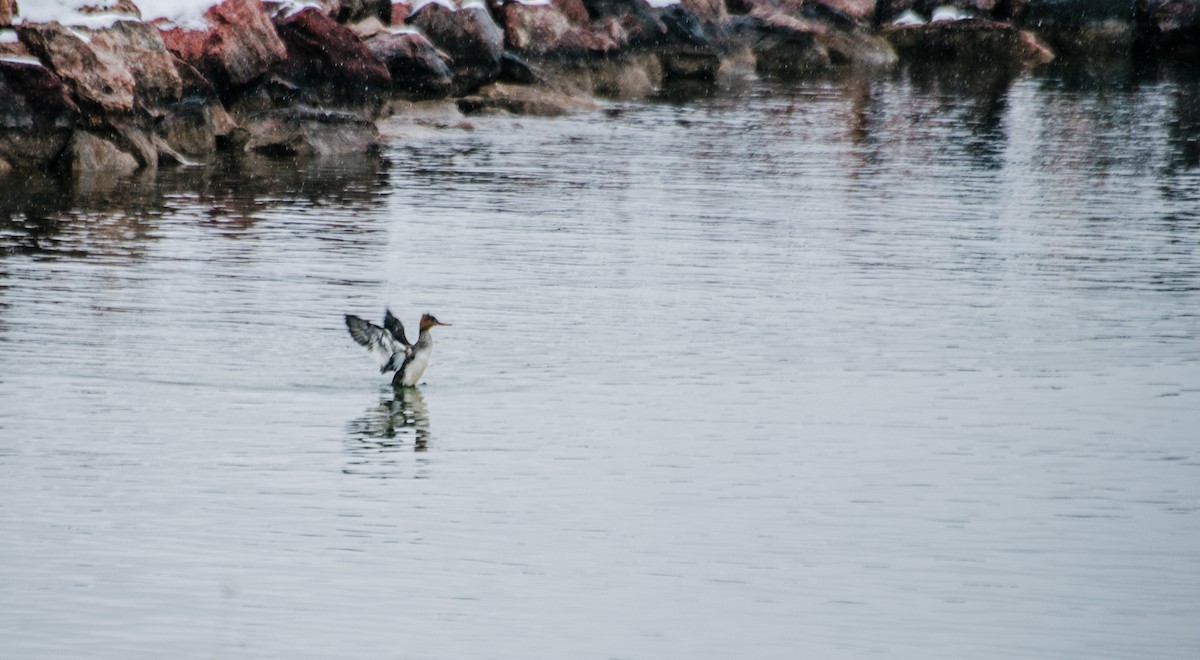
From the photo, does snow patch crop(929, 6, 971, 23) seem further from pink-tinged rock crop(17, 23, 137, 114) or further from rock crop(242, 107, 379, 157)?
pink-tinged rock crop(17, 23, 137, 114)

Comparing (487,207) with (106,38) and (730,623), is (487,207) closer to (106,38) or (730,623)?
(106,38)

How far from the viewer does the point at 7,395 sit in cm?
1408

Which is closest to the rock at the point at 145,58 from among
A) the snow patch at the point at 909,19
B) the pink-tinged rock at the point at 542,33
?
the pink-tinged rock at the point at 542,33

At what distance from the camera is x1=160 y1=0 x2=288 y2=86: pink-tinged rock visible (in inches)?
1193

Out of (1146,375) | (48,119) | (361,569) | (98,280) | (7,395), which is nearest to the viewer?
(361,569)

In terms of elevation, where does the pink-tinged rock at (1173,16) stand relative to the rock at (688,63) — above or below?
above

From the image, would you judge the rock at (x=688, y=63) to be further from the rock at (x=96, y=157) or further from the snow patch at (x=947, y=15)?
the rock at (x=96, y=157)

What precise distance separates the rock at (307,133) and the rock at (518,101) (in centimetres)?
595

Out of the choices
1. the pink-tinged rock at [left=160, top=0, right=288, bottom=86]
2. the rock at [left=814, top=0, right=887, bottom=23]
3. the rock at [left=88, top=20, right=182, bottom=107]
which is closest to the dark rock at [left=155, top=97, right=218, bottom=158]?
the rock at [left=88, top=20, right=182, bottom=107]

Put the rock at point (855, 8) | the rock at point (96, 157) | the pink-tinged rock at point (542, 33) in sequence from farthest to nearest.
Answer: the rock at point (855, 8)
the pink-tinged rock at point (542, 33)
the rock at point (96, 157)

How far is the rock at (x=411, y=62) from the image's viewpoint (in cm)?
3575

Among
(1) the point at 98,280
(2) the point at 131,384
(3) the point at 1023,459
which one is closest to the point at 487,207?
(1) the point at 98,280

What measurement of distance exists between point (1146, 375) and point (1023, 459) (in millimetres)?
2943

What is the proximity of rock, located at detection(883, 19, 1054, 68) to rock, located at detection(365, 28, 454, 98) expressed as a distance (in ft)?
84.5
